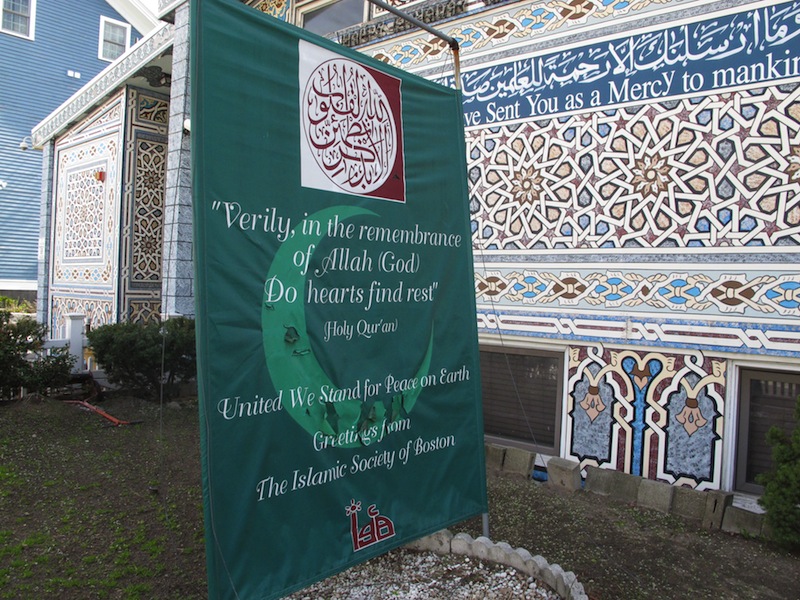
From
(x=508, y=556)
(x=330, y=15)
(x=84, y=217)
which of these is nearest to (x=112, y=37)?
(x=84, y=217)

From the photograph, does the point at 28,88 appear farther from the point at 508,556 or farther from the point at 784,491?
the point at 784,491

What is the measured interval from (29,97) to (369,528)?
18.4 meters

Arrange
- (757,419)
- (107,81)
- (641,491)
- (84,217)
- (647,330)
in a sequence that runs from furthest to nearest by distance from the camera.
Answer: (84,217), (107,81), (647,330), (641,491), (757,419)

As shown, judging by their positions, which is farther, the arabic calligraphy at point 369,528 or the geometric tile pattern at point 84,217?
the geometric tile pattern at point 84,217

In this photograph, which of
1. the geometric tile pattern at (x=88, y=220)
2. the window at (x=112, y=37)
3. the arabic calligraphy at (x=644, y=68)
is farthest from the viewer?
the window at (x=112, y=37)

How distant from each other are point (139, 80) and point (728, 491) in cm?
1031

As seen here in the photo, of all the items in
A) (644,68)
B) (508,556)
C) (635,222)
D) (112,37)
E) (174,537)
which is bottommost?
(174,537)

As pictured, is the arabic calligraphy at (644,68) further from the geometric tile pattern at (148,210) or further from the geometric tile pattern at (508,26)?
the geometric tile pattern at (148,210)

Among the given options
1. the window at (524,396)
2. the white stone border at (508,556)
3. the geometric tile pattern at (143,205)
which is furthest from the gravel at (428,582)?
the geometric tile pattern at (143,205)

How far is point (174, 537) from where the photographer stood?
4.37 metres

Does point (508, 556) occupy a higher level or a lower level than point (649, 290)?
lower

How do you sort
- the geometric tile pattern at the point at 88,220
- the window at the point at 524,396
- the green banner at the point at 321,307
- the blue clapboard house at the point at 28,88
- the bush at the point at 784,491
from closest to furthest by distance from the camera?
1. the green banner at the point at 321,307
2. the bush at the point at 784,491
3. the window at the point at 524,396
4. the geometric tile pattern at the point at 88,220
5. the blue clapboard house at the point at 28,88

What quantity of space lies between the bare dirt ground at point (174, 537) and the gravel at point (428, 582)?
21.0 inches

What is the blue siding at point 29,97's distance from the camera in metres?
17.0
